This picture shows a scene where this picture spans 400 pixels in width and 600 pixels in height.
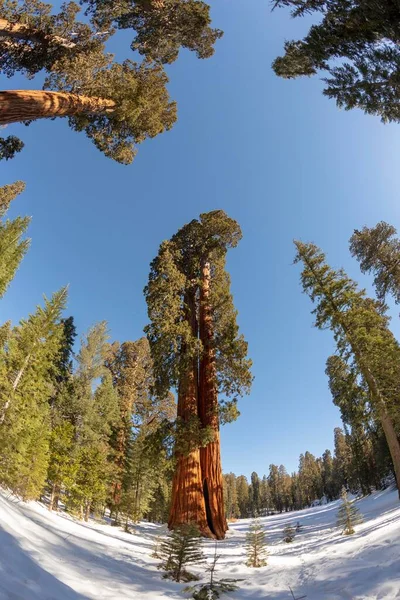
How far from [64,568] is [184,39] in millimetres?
16130

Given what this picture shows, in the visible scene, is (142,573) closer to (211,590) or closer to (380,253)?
(211,590)

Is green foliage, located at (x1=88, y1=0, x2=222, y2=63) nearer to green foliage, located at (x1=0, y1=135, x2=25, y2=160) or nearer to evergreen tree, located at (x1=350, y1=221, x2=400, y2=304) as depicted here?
green foliage, located at (x1=0, y1=135, x2=25, y2=160)

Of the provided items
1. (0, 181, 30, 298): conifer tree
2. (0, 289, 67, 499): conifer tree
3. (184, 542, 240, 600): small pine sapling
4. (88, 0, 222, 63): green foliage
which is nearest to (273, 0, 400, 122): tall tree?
(88, 0, 222, 63): green foliage

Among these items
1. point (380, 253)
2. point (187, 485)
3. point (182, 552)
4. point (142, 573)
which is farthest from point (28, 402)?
point (380, 253)

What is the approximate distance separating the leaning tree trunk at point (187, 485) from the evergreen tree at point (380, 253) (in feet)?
39.8

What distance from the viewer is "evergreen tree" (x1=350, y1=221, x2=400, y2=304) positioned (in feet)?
56.5

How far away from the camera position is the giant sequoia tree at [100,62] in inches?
360

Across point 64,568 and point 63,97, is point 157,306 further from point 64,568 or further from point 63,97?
point 64,568

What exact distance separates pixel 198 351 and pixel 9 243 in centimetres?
1412

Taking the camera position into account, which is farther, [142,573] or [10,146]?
[10,146]

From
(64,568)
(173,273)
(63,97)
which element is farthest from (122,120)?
(64,568)

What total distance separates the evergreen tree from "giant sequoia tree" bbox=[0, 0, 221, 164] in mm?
13224

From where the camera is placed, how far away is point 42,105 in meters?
8.78

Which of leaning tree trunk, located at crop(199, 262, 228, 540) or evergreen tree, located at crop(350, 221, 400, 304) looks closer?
leaning tree trunk, located at crop(199, 262, 228, 540)
